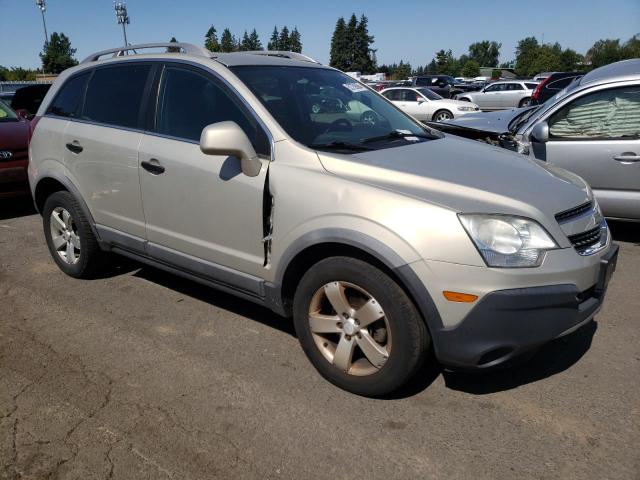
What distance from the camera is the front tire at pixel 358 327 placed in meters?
2.64

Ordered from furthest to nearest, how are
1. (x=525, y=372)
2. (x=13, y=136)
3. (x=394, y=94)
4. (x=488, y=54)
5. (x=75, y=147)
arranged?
(x=488, y=54) < (x=394, y=94) < (x=13, y=136) < (x=75, y=147) < (x=525, y=372)

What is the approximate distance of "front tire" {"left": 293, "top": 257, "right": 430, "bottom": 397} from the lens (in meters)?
2.64

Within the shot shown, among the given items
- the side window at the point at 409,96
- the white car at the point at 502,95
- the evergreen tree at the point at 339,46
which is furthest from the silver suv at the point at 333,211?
the evergreen tree at the point at 339,46

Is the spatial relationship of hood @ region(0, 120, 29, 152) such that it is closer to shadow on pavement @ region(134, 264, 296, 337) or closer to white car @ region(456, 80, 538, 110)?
shadow on pavement @ region(134, 264, 296, 337)

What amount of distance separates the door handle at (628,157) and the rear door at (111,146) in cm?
414

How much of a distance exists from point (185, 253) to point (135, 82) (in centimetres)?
134

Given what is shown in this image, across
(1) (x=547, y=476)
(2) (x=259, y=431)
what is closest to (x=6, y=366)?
(2) (x=259, y=431)

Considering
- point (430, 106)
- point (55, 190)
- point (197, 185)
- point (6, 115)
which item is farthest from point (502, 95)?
point (197, 185)

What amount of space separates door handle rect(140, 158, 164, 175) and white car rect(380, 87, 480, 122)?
52.3 feet

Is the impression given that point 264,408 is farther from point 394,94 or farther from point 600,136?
point 394,94

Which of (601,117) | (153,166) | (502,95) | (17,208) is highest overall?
(601,117)

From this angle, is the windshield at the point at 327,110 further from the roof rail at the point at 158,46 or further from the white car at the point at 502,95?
the white car at the point at 502,95

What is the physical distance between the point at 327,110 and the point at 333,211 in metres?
1.04

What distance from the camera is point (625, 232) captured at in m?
5.96
